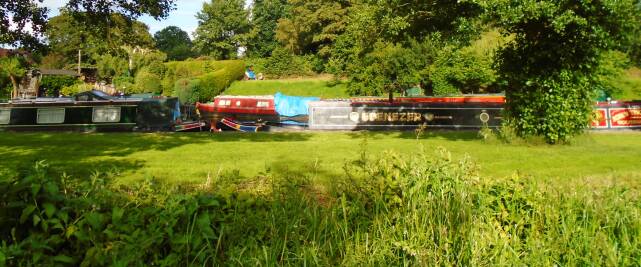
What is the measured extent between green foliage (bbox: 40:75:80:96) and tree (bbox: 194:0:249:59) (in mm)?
17305

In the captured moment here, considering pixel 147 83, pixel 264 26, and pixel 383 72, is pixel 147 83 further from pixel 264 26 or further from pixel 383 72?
pixel 264 26

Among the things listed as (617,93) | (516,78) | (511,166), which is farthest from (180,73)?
(511,166)

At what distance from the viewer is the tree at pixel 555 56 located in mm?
8461

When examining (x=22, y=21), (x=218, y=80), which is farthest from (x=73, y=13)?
(x=218, y=80)

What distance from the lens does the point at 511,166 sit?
23.6ft

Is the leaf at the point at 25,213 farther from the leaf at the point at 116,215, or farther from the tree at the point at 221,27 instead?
the tree at the point at 221,27

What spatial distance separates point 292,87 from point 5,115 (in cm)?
2295

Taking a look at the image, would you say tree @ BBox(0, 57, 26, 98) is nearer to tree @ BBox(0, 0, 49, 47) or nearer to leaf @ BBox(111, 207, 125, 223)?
tree @ BBox(0, 0, 49, 47)

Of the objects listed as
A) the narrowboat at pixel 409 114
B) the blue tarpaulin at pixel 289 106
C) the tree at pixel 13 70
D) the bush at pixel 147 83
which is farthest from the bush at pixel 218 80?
the narrowboat at pixel 409 114

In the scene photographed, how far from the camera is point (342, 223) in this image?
3.55 meters

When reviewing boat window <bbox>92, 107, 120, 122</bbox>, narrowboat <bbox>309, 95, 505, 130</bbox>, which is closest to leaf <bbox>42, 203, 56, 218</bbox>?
narrowboat <bbox>309, 95, 505, 130</bbox>

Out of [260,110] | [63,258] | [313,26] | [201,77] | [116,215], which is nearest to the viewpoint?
[63,258]

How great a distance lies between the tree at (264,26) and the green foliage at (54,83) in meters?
20.0

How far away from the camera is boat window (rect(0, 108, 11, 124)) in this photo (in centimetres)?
1745
